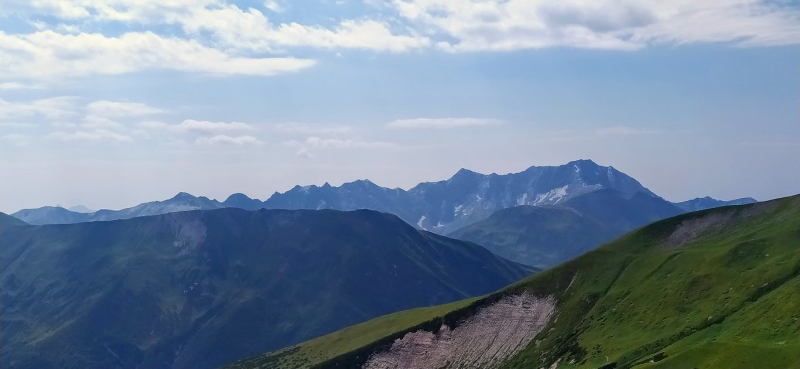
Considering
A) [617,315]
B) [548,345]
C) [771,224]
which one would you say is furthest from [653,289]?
[771,224]

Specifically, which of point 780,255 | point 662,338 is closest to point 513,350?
point 662,338

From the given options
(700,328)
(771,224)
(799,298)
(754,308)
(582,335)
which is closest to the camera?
(799,298)

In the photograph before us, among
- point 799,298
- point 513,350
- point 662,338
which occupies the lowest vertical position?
point 513,350

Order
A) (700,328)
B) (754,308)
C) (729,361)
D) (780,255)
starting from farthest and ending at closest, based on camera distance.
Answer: (780,255), (700,328), (754,308), (729,361)

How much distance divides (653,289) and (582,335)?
22.5 metres

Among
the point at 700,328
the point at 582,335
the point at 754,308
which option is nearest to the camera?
the point at 754,308

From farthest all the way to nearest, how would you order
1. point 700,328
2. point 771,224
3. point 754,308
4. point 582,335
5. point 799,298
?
point 771,224
point 582,335
point 700,328
point 754,308
point 799,298

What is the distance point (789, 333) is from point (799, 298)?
1419cm

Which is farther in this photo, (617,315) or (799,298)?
(617,315)

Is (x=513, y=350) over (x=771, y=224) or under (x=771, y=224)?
under

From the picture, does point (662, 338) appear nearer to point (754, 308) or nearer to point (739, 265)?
point (754, 308)

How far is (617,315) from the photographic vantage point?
593 ft

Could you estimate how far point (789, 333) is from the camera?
110062mm

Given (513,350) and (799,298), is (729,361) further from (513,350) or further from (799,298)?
(513,350)
